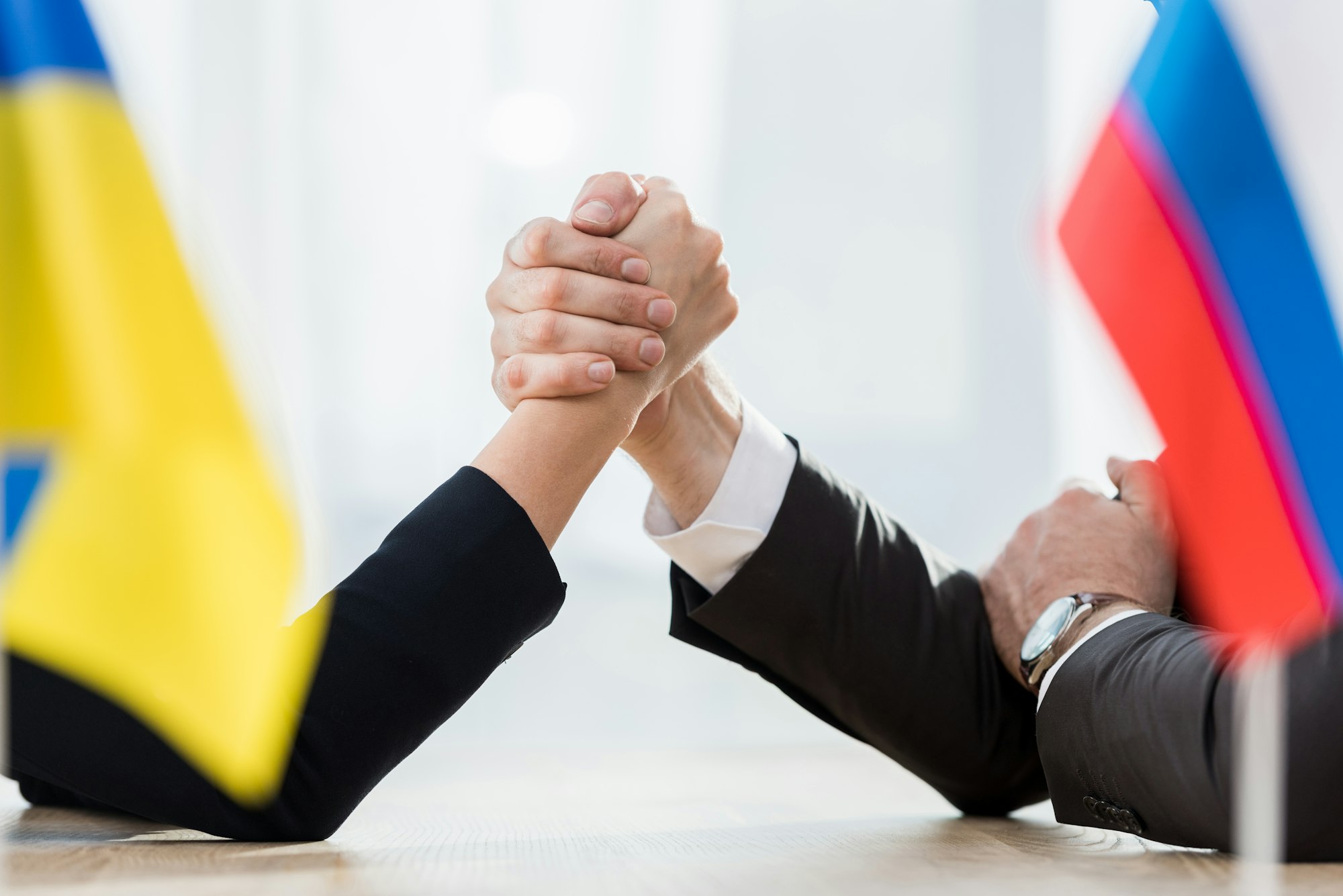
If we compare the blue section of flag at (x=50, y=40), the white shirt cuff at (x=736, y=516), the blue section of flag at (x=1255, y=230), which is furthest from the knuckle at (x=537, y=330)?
the blue section of flag at (x=1255, y=230)

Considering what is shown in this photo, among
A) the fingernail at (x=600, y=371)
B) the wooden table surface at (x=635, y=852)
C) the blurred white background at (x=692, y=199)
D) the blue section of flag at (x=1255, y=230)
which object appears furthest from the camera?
the blurred white background at (x=692, y=199)

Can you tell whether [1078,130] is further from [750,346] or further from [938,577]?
[938,577]

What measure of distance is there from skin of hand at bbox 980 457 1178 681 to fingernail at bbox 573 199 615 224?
0.38m

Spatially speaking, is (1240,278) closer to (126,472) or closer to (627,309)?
(627,309)

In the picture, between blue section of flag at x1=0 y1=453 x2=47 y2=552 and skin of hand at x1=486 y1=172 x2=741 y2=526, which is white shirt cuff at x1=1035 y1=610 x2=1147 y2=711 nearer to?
skin of hand at x1=486 y1=172 x2=741 y2=526

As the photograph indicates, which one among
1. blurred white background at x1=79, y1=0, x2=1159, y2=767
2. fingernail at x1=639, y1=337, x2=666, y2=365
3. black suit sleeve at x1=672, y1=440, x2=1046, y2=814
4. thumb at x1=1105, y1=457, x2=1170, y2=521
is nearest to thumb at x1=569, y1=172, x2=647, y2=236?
fingernail at x1=639, y1=337, x2=666, y2=365

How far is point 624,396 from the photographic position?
75 cm

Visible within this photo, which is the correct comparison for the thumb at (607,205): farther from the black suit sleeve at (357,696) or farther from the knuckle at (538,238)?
the black suit sleeve at (357,696)

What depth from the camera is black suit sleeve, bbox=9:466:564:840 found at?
22.5 inches

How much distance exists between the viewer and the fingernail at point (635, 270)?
79cm

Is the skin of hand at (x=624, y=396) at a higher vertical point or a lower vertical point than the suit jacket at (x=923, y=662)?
higher

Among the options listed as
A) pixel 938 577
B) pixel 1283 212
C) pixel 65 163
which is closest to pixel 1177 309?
pixel 1283 212

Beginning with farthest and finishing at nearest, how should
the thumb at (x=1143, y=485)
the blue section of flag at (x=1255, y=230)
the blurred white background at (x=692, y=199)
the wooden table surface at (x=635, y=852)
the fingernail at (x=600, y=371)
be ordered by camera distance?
the blurred white background at (x=692, y=199) → the thumb at (x=1143, y=485) → the fingernail at (x=600, y=371) → the blue section of flag at (x=1255, y=230) → the wooden table surface at (x=635, y=852)

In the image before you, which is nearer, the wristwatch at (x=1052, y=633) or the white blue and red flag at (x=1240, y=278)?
the white blue and red flag at (x=1240, y=278)
